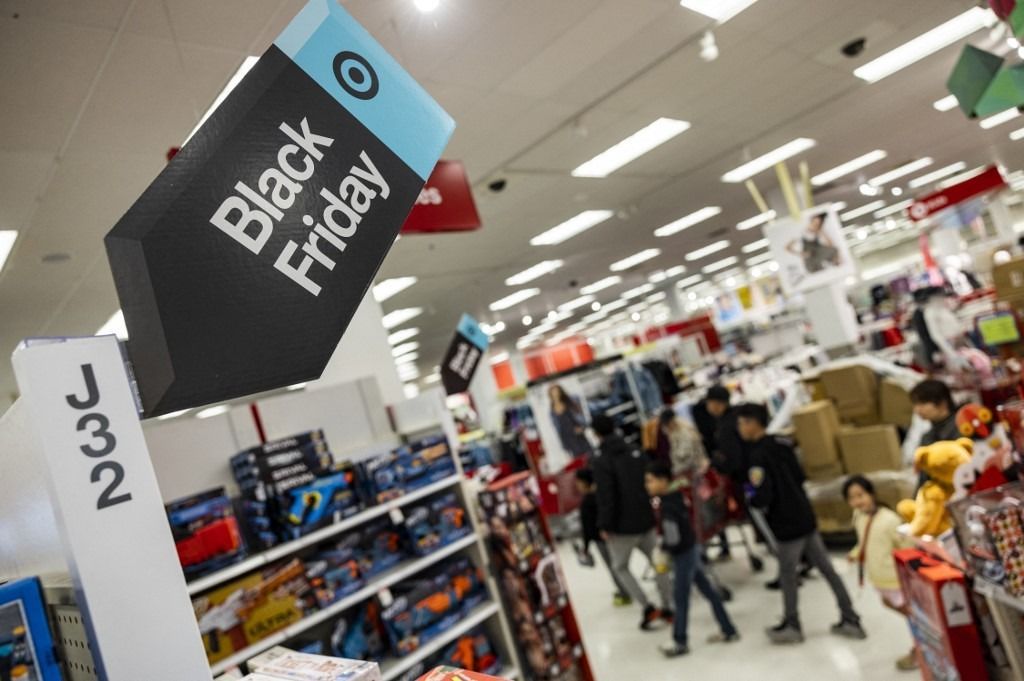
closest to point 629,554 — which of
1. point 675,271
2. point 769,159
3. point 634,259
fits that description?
point 769,159

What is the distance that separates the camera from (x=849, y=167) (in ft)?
34.6

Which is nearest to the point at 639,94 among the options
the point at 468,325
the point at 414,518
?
the point at 468,325

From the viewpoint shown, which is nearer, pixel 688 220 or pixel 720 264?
pixel 688 220

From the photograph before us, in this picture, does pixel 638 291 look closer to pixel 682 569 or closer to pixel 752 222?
pixel 752 222

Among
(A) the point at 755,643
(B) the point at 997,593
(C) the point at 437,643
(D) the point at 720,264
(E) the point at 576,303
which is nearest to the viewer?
(B) the point at 997,593

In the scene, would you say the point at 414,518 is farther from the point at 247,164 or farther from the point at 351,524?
the point at 247,164

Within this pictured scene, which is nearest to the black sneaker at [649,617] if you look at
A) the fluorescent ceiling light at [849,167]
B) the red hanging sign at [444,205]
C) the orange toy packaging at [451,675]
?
the red hanging sign at [444,205]

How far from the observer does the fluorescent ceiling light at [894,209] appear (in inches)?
644

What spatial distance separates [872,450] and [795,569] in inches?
78.2

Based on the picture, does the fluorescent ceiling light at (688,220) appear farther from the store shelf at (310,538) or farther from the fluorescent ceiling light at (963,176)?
the store shelf at (310,538)

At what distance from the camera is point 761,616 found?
188 inches

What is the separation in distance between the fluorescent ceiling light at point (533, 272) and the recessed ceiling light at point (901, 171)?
6.13 m

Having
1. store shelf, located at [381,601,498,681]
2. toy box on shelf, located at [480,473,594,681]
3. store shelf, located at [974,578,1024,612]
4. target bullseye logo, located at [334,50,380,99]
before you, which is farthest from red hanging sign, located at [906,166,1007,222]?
target bullseye logo, located at [334,50,380,99]

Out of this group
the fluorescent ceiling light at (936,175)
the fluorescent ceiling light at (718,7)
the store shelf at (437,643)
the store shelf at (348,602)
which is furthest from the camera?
the fluorescent ceiling light at (936,175)
